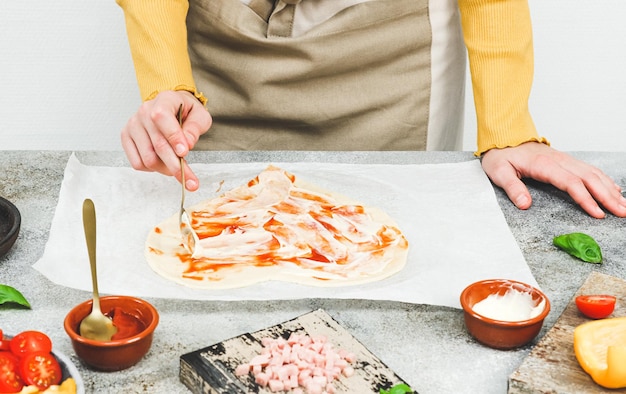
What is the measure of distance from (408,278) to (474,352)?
262 mm

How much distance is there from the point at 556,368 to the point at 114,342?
666 mm

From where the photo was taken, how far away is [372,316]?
55.2 inches

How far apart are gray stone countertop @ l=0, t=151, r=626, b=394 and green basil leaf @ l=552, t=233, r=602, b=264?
16mm

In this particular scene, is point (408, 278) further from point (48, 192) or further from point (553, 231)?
Result: point (48, 192)

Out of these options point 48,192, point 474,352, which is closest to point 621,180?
point 474,352

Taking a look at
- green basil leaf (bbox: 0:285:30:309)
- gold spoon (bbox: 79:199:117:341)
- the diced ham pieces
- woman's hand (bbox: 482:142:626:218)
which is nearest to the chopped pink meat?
the diced ham pieces

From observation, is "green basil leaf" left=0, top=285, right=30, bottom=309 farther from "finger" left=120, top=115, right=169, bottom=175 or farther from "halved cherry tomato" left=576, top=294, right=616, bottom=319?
"halved cherry tomato" left=576, top=294, right=616, bottom=319

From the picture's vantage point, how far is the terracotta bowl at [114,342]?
1176 mm

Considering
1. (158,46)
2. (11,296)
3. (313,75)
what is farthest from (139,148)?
(313,75)

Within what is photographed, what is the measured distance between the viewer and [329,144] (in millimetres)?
2268

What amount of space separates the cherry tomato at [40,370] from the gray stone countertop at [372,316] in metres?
0.11

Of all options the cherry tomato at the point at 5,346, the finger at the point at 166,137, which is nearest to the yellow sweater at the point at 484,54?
the finger at the point at 166,137

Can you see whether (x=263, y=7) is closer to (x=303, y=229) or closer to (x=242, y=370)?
(x=303, y=229)

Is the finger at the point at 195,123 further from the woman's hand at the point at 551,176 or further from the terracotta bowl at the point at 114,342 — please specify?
the woman's hand at the point at 551,176
